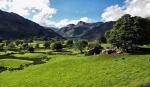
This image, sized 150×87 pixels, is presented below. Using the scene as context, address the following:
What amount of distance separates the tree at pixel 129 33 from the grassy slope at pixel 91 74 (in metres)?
11.5

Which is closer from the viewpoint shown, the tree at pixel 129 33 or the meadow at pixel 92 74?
the meadow at pixel 92 74

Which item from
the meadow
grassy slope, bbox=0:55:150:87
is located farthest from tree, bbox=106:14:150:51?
grassy slope, bbox=0:55:150:87

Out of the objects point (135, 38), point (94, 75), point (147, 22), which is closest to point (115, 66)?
point (94, 75)

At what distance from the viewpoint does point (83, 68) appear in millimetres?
71188

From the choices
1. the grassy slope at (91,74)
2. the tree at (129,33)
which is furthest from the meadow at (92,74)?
the tree at (129,33)

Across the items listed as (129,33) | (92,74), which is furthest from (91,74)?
(129,33)

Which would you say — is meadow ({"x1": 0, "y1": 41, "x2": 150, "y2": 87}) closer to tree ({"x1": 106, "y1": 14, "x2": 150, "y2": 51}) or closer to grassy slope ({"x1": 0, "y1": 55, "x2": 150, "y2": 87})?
grassy slope ({"x1": 0, "y1": 55, "x2": 150, "y2": 87})

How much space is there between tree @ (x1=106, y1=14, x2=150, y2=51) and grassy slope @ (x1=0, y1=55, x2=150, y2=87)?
11.5m

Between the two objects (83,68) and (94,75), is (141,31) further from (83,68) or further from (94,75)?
(94,75)

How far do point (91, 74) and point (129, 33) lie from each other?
32.4 m

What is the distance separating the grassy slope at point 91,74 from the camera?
53.5m

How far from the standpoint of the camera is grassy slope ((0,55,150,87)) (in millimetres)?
53525

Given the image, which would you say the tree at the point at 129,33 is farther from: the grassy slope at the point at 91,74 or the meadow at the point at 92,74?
the grassy slope at the point at 91,74

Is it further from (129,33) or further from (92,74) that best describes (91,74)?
(129,33)
